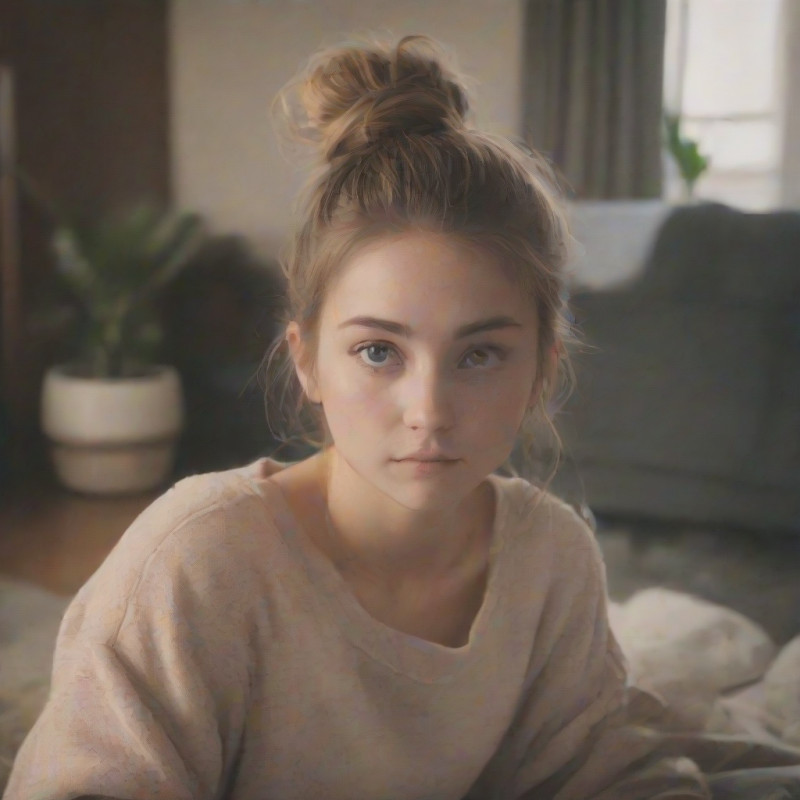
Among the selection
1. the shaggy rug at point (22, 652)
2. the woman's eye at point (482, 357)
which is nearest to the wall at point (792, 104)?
the woman's eye at point (482, 357)

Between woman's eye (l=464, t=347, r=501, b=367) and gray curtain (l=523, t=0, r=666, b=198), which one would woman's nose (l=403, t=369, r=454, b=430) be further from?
gray curtain (l=523, t=0, r=666, b=198)

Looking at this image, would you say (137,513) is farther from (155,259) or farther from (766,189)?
(766,189)

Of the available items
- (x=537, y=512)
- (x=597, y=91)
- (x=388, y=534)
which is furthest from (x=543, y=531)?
(x=597, y=91)

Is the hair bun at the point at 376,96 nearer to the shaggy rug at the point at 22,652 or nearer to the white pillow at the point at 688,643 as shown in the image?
the shaggy rug at the point at 22,652

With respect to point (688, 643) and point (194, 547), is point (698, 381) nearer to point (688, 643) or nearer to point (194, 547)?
point (688, 643)

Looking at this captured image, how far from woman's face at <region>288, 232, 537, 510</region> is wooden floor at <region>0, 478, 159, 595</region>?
0.49 feet

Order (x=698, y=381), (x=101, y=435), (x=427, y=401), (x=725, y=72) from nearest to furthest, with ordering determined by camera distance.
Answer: (x=427, y=401)
(x=101, y=435)
(x=725, y=72)
(x=698, y=381)

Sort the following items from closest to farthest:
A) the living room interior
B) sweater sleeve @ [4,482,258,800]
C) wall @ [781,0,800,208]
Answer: sweater sleeve @ [4,482,258,800] < the living room interior < wall @ [781,0,800,208]

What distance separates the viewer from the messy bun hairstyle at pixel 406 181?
1.61ft

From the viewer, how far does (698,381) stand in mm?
801

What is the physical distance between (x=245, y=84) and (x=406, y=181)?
166mm

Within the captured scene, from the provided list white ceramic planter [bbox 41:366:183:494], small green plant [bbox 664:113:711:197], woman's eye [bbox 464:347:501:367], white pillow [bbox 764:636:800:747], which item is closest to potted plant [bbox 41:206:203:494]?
white ceramic planter [bbox 41:366:183:494]

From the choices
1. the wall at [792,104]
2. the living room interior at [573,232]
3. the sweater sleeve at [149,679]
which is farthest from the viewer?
the wall at [792,104]

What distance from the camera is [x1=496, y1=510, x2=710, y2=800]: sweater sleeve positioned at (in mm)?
616
